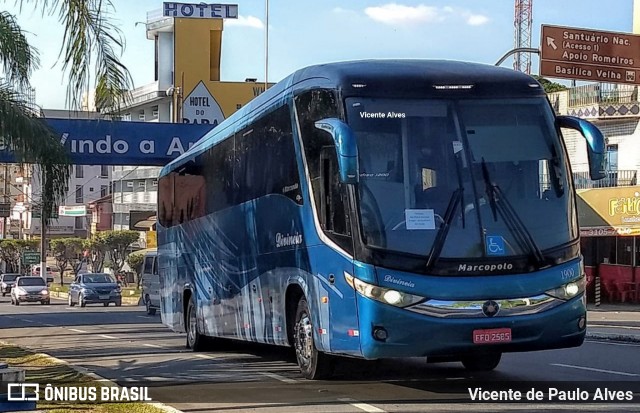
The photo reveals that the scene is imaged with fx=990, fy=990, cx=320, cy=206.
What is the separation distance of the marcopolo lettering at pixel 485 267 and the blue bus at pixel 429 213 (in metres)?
0.01

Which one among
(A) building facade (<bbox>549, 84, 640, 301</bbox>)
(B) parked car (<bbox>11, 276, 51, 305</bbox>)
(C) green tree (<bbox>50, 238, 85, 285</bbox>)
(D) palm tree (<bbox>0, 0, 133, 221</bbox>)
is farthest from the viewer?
(C) green tree (<bbox>50, 238, 85, 285</bbox>)

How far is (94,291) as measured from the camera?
46469 millimetres

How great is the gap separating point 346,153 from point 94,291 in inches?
1510

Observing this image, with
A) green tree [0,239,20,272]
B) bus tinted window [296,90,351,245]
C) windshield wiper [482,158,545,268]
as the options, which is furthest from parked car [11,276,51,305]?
windshield wiper [482,158,545,268]

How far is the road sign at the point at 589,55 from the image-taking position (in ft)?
95.1

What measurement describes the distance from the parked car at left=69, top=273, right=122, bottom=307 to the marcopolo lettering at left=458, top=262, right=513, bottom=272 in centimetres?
3842

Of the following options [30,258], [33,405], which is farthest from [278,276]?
[30,258]

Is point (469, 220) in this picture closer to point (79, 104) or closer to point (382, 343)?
point (382, 343)

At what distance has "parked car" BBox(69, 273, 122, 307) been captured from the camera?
46469 millimetres

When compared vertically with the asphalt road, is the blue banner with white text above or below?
above

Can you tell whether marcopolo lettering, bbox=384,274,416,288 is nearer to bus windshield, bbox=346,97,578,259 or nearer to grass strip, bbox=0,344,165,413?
bus windshield, bbox=346,97,578,259

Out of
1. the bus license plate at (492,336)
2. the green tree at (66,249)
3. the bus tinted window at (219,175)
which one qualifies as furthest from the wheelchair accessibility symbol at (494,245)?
Result: the green tree at (66,249)

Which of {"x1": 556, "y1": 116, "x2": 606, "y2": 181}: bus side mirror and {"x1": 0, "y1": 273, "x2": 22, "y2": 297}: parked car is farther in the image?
{"x1": 0, "y1": 273, "x2": 22, "y2": 297}: parked car

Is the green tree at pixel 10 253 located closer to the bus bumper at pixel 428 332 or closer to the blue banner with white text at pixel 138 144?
the blue banner with white text at pixel 138 144
